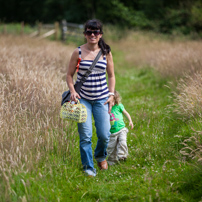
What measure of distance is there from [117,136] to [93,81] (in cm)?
98

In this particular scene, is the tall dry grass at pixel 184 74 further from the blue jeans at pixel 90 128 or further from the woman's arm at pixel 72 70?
the woman's arm at pixel 72 70

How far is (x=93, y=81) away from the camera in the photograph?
11.3 ft

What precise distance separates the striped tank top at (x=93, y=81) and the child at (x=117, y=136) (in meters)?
0.51

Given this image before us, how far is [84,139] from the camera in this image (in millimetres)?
3402

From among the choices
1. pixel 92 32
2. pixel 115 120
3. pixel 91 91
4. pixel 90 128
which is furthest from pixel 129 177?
pixel 92 32

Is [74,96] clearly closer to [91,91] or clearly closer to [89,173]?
[91,91]

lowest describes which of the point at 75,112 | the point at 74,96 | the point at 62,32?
the point at 62,32

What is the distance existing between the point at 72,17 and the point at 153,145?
33655 mm

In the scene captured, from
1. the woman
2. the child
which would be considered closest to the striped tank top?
the woman

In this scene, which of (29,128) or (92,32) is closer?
(92,32)

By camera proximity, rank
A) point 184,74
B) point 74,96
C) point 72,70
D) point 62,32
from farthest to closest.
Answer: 1. point 62,32
2. point 184,74
3. point 72,70
4. point 74,96

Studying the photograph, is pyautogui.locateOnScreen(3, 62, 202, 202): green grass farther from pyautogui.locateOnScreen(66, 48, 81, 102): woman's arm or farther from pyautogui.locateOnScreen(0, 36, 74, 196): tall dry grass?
pyautogui.locateOnScreen(66, 48, 81, 102): woman's arm

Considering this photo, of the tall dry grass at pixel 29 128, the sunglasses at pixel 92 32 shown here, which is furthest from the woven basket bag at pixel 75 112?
the sunglasses at pixel 92 32

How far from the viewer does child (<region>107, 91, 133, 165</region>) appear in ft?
13.0
